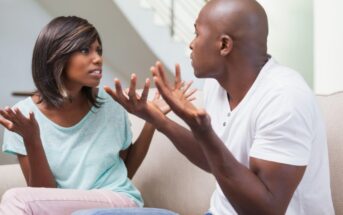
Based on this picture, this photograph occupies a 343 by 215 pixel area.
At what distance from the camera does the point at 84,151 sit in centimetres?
172

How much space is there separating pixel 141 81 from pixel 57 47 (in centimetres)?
283

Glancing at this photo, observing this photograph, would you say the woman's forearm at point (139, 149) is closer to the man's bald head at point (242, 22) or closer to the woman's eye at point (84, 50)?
the woman's eye at point (84, 50)

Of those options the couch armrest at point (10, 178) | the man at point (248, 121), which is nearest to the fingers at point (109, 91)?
A: the man at point (248, 121)

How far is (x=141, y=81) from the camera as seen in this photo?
4.53 metres

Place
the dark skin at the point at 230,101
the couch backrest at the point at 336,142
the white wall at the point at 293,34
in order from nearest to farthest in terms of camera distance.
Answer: the dark skin at the point at 230,101 → the couch backrest at the point at 336,142 → the white wall at the point at 293,34

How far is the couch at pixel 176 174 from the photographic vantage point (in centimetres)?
147

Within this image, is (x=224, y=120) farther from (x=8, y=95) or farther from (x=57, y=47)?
(x=8, y=95)

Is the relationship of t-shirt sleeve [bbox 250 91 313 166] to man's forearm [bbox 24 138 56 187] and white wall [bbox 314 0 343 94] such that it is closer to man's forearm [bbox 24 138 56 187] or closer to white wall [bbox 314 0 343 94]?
man's forearm [bbox 24 138 56 187]

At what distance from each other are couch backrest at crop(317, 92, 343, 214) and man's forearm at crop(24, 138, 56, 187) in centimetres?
80

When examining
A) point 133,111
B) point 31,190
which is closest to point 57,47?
point 31,190

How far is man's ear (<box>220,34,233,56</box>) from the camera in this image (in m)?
1.22

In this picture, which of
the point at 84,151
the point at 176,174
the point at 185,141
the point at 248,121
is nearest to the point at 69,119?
the point at 84,151

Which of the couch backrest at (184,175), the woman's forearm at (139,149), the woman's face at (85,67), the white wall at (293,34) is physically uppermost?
the woman's face at (85,67)

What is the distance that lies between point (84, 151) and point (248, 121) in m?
0.70
